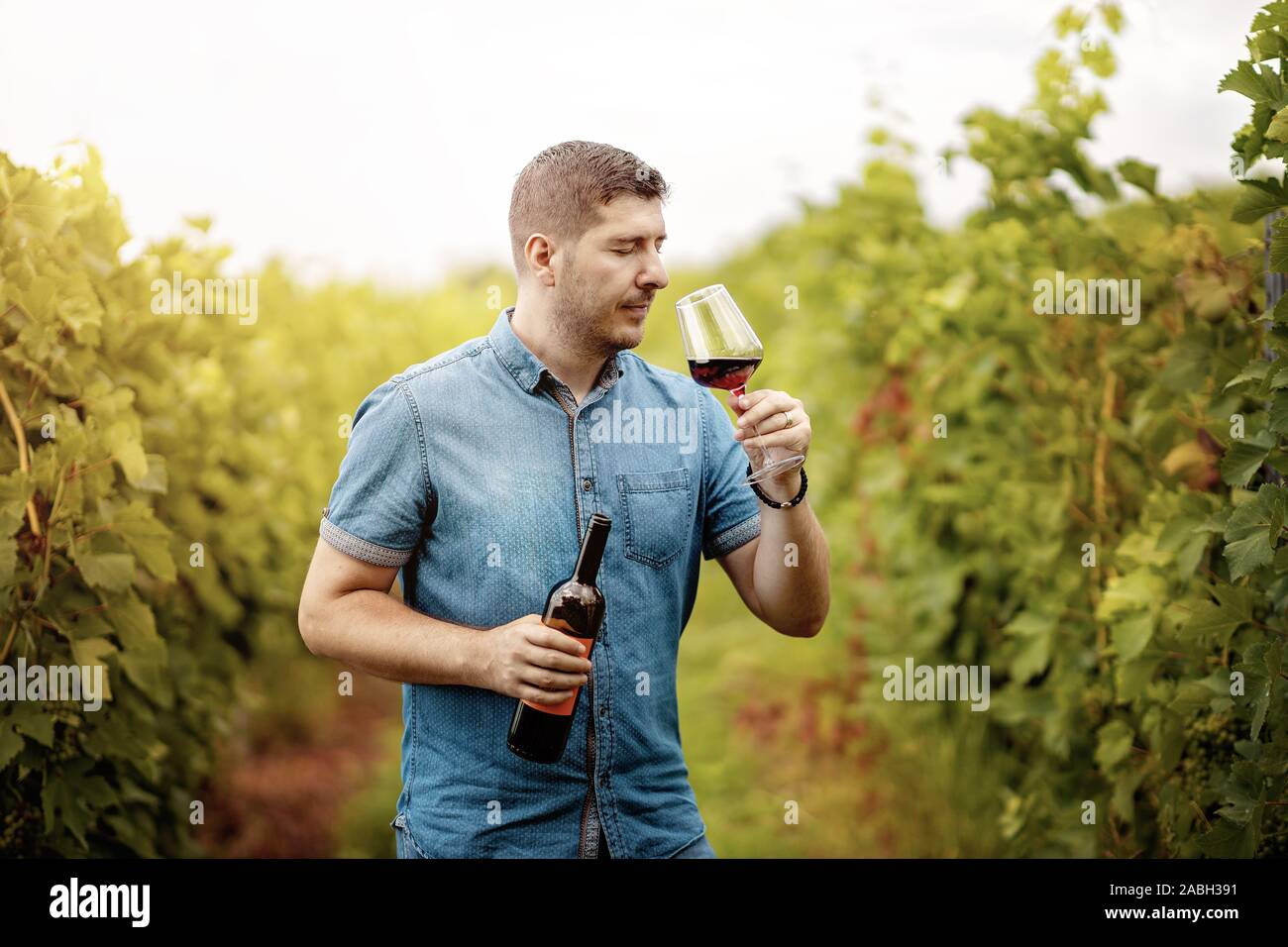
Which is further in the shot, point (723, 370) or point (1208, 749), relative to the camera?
point (1208, 749)

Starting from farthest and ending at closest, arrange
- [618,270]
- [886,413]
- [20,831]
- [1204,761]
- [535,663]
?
1. [886,413]
2. [1204,761]
3. [20,831]
4. [618,270]
5. [535,663]

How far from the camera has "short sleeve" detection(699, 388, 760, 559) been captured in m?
2.54

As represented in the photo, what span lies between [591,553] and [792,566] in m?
0.45

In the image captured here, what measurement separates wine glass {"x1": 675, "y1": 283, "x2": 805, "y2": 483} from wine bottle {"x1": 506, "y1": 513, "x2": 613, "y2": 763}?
0.37 meters

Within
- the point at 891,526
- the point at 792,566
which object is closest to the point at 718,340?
the point at 792,566

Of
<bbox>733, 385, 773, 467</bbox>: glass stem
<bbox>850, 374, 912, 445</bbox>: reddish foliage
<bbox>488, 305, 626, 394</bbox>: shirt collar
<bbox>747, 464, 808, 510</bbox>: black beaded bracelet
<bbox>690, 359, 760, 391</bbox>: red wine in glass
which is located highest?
<bbox>850, 374, 912, 445</bbox>: reddish foliage

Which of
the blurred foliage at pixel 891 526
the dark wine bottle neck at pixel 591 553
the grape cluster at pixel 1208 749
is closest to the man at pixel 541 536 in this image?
the dark wine bottle neck at pixel 591 553

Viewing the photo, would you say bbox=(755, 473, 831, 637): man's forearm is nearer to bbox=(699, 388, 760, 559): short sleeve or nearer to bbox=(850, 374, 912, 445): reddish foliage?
bbox=(699, 388, 760, 559): short sleeve

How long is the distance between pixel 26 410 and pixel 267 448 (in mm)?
1520

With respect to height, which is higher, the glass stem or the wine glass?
the wine glass

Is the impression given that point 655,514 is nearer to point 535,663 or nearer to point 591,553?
point 591,553

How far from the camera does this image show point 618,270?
7.46ft

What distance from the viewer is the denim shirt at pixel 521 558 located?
89.4 inches

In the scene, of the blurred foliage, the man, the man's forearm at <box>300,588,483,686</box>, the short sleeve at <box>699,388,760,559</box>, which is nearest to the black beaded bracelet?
the man
